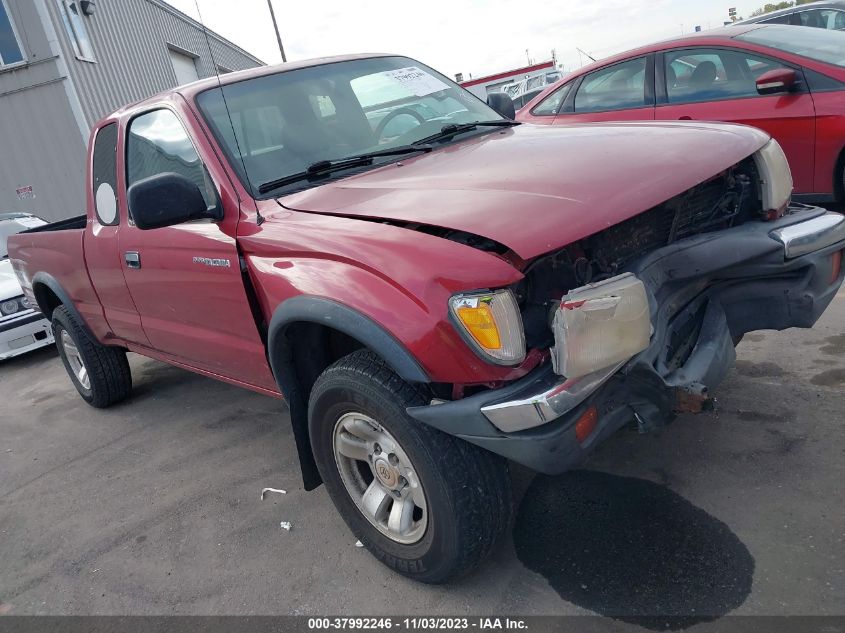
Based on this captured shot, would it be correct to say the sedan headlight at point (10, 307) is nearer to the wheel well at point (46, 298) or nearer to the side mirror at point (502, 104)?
the wheel well at point (46, 298)

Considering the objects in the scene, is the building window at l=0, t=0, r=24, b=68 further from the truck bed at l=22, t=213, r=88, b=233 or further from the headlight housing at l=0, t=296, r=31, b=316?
the truck bed at l=22, t=213, r=88, b=233

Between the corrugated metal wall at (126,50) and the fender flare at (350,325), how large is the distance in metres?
11.7

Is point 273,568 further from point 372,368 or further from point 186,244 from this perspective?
point 186,244

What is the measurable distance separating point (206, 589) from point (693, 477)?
202cm

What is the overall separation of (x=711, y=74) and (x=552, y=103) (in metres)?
1.43

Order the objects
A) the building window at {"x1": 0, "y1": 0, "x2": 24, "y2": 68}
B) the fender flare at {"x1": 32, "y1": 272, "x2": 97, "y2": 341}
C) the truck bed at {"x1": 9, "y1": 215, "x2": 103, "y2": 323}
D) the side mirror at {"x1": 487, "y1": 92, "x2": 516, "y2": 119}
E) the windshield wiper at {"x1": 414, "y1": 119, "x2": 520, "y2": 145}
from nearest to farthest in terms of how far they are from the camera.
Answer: the windshield wiper at {"x1": 414, "y1": 119, "x2": 520, "y2": 145} → the side mirror at {"x1": 487, "y1": 92, "x2": 516, "y2": 119} → the truck bed at {"x1": 9, "y1": 215, "x2": 103, "y2": 323} → the fender flare at {"x1": 32, "y1": 272, "x2": 97, "y2": 341} → the building window at {"x1": 0, "y1": 0, "x2": 24, "y2": 68}

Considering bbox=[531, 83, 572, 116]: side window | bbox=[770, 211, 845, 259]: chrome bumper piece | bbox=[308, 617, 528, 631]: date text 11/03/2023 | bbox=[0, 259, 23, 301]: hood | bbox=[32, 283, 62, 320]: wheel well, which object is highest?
bbox=[531, 83, 572, 116]: side window

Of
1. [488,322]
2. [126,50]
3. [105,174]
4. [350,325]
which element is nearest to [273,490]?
[350,325]

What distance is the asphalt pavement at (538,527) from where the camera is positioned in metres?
2.28

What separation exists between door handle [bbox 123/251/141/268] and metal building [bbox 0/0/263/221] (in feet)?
31.9

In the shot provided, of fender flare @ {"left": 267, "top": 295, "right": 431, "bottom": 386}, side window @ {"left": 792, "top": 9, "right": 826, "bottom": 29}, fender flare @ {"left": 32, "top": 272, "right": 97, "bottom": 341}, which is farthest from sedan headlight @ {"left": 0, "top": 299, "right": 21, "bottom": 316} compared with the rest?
side window @ {"left": 792, "top": 9, "right": 826, "bottom": 29}

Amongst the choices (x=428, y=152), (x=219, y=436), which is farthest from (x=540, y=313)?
(x=219, y=436)

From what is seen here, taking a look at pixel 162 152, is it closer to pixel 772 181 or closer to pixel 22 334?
pixel 772 181

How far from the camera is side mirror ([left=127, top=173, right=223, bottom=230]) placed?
2.61m
